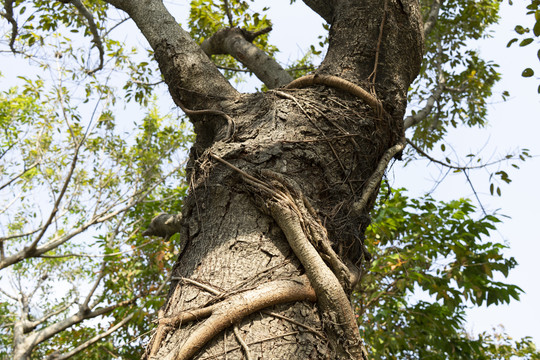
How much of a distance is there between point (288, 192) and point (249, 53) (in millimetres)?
1807

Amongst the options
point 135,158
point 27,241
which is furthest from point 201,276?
point 27,241

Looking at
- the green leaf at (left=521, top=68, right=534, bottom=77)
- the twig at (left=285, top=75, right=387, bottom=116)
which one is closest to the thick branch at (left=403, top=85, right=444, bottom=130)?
the green leaf at (left=521, top=68, right=534, bottom=77)

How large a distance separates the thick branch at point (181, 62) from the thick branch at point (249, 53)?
63cm

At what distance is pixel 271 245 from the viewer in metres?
1.60

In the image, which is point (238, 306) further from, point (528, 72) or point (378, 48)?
point (528, 72)

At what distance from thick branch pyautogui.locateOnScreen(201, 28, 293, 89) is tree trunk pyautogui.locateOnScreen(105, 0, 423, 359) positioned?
606mm

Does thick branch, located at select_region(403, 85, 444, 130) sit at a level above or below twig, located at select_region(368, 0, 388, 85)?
above

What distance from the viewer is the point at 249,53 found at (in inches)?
124

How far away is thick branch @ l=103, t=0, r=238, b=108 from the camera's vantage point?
2361 millimetres

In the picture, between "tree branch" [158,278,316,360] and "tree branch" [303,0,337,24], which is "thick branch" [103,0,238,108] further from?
"tree branch" [158,278,316,360]

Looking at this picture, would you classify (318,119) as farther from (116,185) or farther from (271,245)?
(116,185)

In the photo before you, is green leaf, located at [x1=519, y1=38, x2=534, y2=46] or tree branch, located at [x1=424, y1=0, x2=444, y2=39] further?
tree branch, located at [x1=424, y1=0, x2=444, y2=39]

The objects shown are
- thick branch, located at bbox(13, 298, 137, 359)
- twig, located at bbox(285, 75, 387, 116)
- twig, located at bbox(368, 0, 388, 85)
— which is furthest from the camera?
thick branch, located at bbox(13, 298, 137, 359)

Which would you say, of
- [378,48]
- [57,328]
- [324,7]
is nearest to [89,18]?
[324,7]
